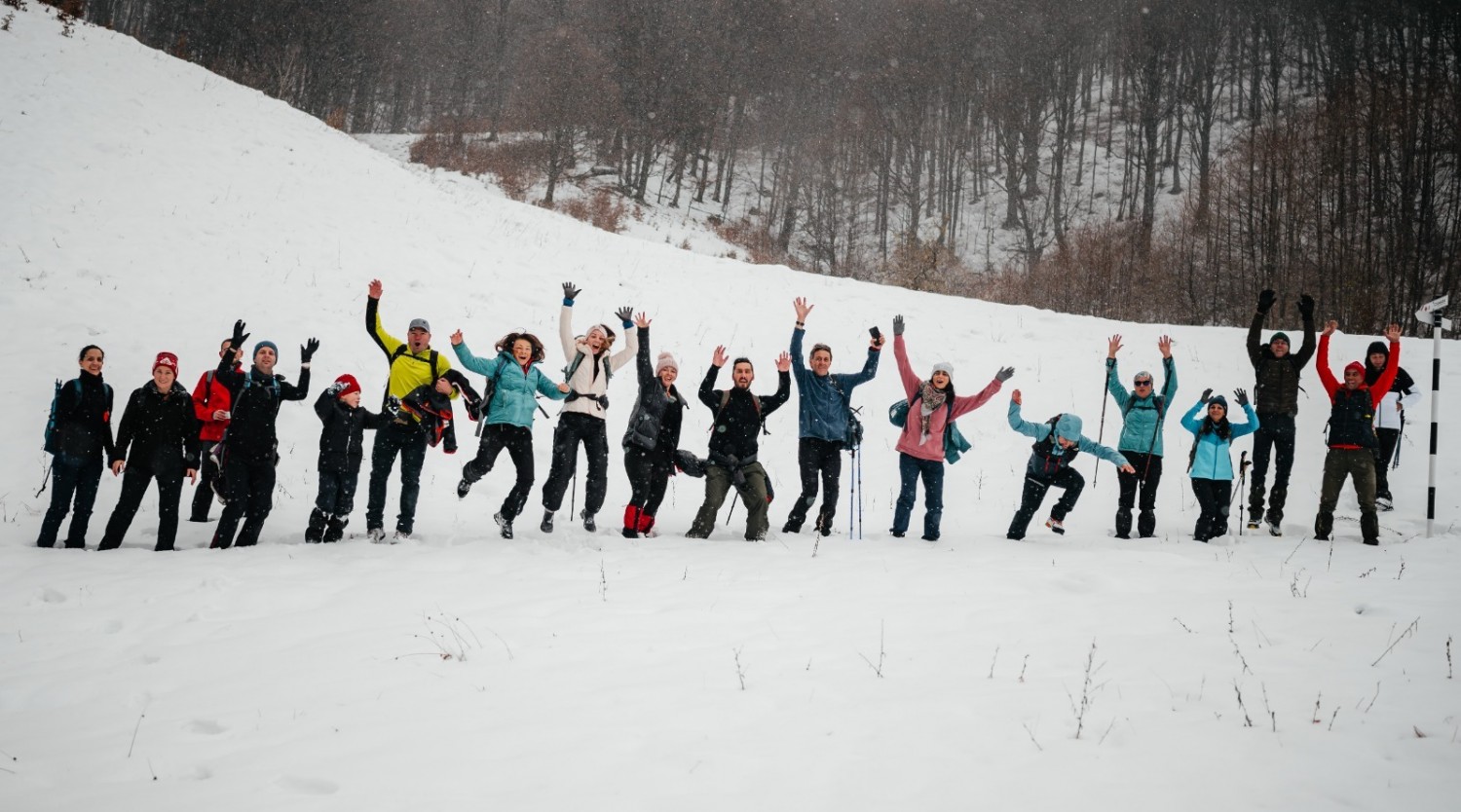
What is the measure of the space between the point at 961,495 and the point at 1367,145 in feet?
89.4

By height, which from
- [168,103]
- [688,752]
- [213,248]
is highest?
[168,103]

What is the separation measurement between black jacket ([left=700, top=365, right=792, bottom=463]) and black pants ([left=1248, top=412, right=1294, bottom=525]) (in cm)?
605

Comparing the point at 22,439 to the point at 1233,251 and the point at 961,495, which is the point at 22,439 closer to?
the point at 961,495

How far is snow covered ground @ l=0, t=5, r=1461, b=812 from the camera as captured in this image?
2.99 metres

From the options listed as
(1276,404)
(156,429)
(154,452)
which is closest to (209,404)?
(156,429)

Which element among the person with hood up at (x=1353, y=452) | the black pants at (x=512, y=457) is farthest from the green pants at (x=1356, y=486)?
the black pants at (x=512, y=457)

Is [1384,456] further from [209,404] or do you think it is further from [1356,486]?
[209,404]

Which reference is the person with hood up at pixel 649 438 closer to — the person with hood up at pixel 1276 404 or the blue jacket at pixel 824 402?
the blue jacket at pixel 824 402

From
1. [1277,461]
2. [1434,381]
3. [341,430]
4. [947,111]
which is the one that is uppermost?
[947,111]

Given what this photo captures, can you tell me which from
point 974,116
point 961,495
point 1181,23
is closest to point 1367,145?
point 1181,23

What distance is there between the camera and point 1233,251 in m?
28.9

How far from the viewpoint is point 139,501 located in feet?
22.0

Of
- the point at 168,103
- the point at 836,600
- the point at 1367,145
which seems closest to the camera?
the point at 836,600

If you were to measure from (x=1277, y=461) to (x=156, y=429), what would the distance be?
40.6 feet
